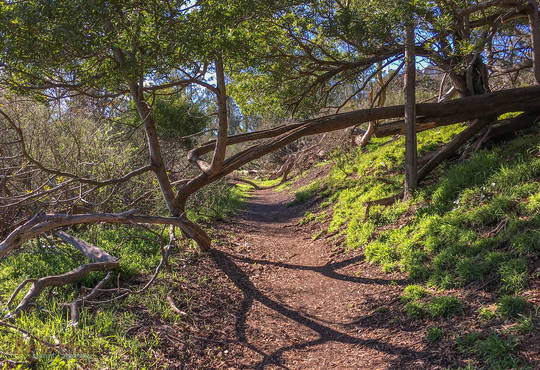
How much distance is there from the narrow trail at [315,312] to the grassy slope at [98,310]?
88cm

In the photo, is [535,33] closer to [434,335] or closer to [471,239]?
[471,239]

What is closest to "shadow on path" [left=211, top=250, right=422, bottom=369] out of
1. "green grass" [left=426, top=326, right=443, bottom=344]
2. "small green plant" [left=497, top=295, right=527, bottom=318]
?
"green grass" [left=426, top=326, right=443, bottom=344]

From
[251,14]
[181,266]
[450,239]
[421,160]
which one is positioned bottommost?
[181,266]

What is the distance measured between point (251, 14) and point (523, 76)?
1248cm

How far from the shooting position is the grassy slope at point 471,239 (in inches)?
136

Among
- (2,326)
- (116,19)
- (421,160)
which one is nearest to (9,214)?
(2,326)

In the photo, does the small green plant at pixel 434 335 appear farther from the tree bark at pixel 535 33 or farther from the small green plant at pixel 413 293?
the tree bark at pixel 535 33

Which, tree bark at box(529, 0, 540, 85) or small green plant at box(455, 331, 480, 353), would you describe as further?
tree bark at box(529, 0, 540, 85)

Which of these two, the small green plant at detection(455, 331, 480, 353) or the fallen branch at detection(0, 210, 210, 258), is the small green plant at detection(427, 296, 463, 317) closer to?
the small green plant at detection(455, 331, 480, 353)

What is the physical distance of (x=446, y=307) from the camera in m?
3.99

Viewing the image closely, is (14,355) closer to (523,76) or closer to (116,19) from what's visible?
(116,19)

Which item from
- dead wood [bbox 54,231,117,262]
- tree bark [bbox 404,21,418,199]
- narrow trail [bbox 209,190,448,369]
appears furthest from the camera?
tree bark [bbox 404,21,418,199]

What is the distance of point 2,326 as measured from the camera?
11.5 ft

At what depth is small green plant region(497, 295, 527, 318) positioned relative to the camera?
135 inches
